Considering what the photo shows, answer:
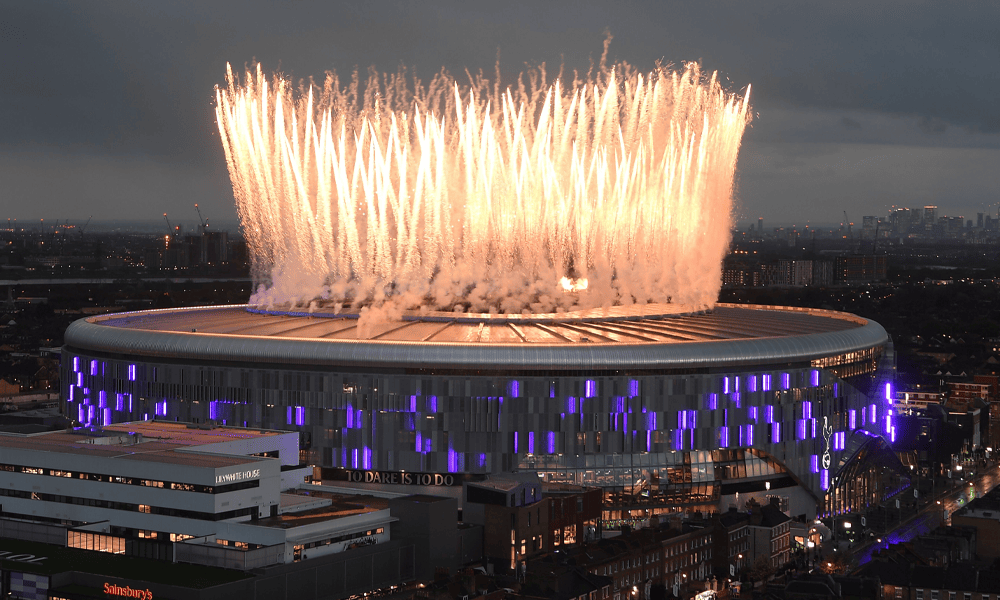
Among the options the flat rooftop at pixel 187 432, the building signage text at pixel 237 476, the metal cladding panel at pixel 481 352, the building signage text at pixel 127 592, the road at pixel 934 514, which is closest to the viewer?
the building signage text at pixel 127 592

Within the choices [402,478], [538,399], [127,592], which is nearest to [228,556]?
[127,592]

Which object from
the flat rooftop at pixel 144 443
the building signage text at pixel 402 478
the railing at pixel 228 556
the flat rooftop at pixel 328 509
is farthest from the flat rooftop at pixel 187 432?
the railing at pixel 228 556

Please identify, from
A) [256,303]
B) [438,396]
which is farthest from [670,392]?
[256,303]

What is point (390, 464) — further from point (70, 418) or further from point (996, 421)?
point (996, 421)

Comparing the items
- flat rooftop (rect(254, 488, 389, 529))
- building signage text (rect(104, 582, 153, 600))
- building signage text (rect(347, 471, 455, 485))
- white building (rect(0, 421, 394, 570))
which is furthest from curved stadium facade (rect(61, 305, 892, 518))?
building signage text (rect(104, 582, 153, 600))

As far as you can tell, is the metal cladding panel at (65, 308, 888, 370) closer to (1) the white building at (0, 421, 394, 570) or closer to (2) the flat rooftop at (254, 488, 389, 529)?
(2) the flat rooftop at (254, 488, 389, 529)

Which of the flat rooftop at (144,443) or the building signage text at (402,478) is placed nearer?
the flat rooftop at (144,443)

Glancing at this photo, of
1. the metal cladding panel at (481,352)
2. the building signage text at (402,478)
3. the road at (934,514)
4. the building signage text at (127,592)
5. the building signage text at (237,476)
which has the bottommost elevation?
the road at (934,514)

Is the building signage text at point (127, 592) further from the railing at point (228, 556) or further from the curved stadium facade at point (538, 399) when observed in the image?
the curved stadium facade at point (538, 399)
